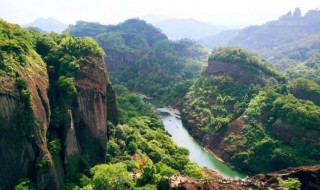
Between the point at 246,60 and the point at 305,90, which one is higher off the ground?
the point at 246,60

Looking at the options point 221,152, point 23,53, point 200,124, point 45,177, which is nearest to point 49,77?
point 23,53

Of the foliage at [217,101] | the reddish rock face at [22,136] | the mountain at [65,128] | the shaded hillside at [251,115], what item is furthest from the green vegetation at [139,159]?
the foliage at [217,101]

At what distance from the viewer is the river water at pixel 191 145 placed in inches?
2928

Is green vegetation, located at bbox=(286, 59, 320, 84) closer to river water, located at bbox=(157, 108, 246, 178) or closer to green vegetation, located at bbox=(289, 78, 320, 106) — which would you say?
green vegetation, located at bbox=(289, 78, 320, 106)

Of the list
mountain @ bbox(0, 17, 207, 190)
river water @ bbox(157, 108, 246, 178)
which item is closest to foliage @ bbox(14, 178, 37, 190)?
mountain @ bbox(0, 17, 207, 190)

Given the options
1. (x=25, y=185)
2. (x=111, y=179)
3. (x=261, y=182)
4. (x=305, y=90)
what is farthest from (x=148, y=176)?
(x=305, y=90)

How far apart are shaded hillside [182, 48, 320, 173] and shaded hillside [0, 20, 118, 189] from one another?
29980 millimetres

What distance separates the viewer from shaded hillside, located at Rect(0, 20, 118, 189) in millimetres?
42219

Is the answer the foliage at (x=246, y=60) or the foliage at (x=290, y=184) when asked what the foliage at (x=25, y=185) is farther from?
the foliage at (x=246, y=60)

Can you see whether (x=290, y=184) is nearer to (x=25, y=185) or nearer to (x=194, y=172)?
(x=194, y=172)

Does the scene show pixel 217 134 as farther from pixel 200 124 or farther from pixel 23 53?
pixel 23 53

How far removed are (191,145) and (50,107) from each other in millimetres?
42979

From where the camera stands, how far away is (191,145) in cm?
8612

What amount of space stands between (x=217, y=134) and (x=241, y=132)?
19.7ft
